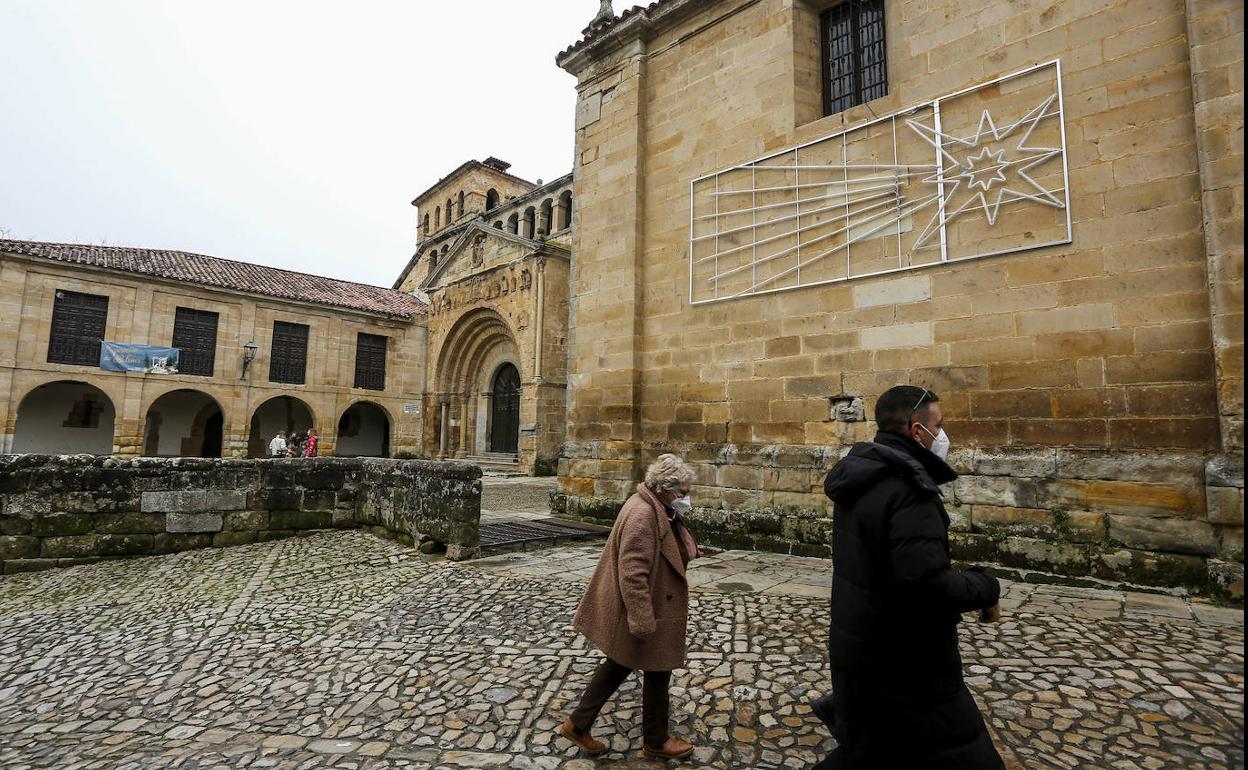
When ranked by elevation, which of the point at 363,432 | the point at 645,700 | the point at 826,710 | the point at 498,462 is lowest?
the point at 645,700

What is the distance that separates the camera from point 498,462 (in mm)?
20453

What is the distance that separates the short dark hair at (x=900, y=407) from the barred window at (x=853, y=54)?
6.10m

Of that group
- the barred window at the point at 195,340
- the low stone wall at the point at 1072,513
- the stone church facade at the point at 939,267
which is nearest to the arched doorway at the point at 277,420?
the barred window at the point at 195,340

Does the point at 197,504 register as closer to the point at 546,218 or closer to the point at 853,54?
the point at 853,54

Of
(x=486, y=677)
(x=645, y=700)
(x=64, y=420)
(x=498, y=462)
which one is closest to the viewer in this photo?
(x=645, y=700)

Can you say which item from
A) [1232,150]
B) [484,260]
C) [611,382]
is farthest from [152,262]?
[1232,150]

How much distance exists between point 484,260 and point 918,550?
2116cm

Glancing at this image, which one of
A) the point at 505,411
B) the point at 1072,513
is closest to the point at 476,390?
the point at 505,411

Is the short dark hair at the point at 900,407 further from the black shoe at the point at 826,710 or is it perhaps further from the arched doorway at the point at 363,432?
the arched doorway at the point at 363,432

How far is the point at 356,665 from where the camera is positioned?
3.67 metres

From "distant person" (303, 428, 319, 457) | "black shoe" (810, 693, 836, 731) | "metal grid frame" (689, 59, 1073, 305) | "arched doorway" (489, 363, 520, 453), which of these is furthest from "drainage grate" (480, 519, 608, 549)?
"distant person" (303, 428, 319, 457)

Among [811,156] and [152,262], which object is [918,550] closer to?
[811,156]

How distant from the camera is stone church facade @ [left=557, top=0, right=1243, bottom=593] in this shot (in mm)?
4812

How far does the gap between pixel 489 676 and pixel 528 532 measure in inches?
159
